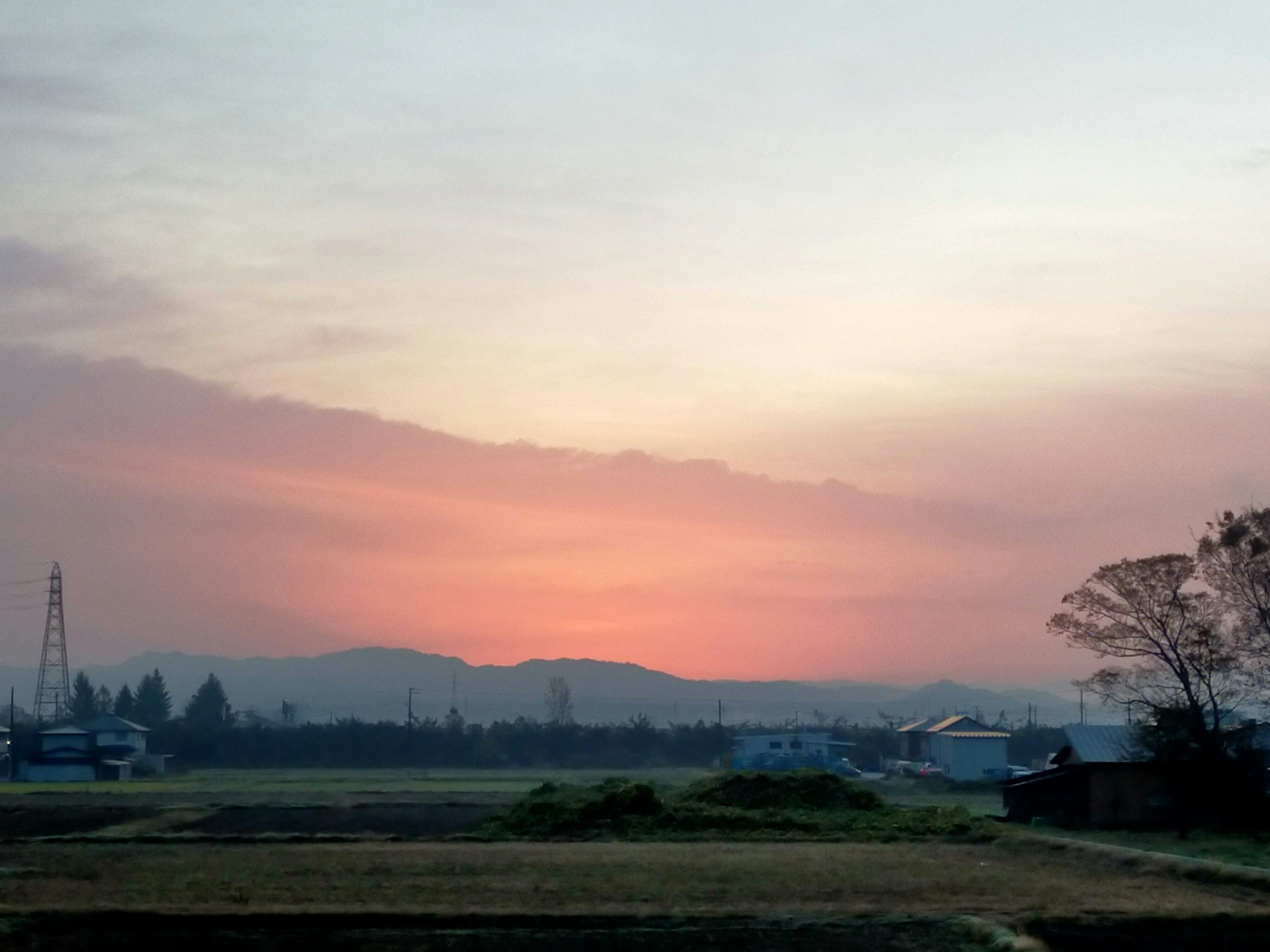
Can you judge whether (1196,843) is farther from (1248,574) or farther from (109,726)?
(109,726)

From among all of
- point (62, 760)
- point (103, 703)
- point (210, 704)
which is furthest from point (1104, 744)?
point (103, 703)

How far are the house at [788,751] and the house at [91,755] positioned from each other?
142 ft

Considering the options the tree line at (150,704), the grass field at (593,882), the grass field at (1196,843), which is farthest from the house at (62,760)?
the grass field at (1196,843)

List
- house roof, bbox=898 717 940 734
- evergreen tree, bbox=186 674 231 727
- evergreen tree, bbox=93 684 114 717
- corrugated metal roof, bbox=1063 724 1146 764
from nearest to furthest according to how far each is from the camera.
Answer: corrugated metal roof, bbox=1063 724 1146 764, house roof, bbox=898 717 940 734, evergreen tree, bbox=186 674 231 727, evergreen tree, bbox=93 684 114 717

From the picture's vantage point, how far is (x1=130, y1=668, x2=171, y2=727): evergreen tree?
154 m

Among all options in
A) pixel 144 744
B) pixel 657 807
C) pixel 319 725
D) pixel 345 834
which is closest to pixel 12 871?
pixel 345 834

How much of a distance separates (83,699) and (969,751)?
11575cm

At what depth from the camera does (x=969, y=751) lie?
9094cm

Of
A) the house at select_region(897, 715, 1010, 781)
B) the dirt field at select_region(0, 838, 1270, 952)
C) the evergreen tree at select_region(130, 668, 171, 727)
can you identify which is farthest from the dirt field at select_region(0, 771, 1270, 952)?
the evergreen tree at select_region(130, 668, 171, 727)

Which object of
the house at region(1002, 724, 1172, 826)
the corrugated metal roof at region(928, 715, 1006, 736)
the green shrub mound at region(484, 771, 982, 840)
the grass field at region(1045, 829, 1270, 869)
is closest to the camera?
the grass field at region(1045, 829, 1270, 869)

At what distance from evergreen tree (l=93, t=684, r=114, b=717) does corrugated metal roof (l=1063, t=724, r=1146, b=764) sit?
123221mm

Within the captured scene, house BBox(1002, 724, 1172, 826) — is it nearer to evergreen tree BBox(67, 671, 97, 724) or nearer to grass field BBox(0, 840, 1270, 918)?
grass field BBox(0, 840, 1270, 918)

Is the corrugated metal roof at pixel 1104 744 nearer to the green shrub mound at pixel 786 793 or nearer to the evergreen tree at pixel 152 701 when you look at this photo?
the green shrub mound at pixel 786 793

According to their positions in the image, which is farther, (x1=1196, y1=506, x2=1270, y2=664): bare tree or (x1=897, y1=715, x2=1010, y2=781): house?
(x1=897, y1=715, x2=1010, y2=781): house
